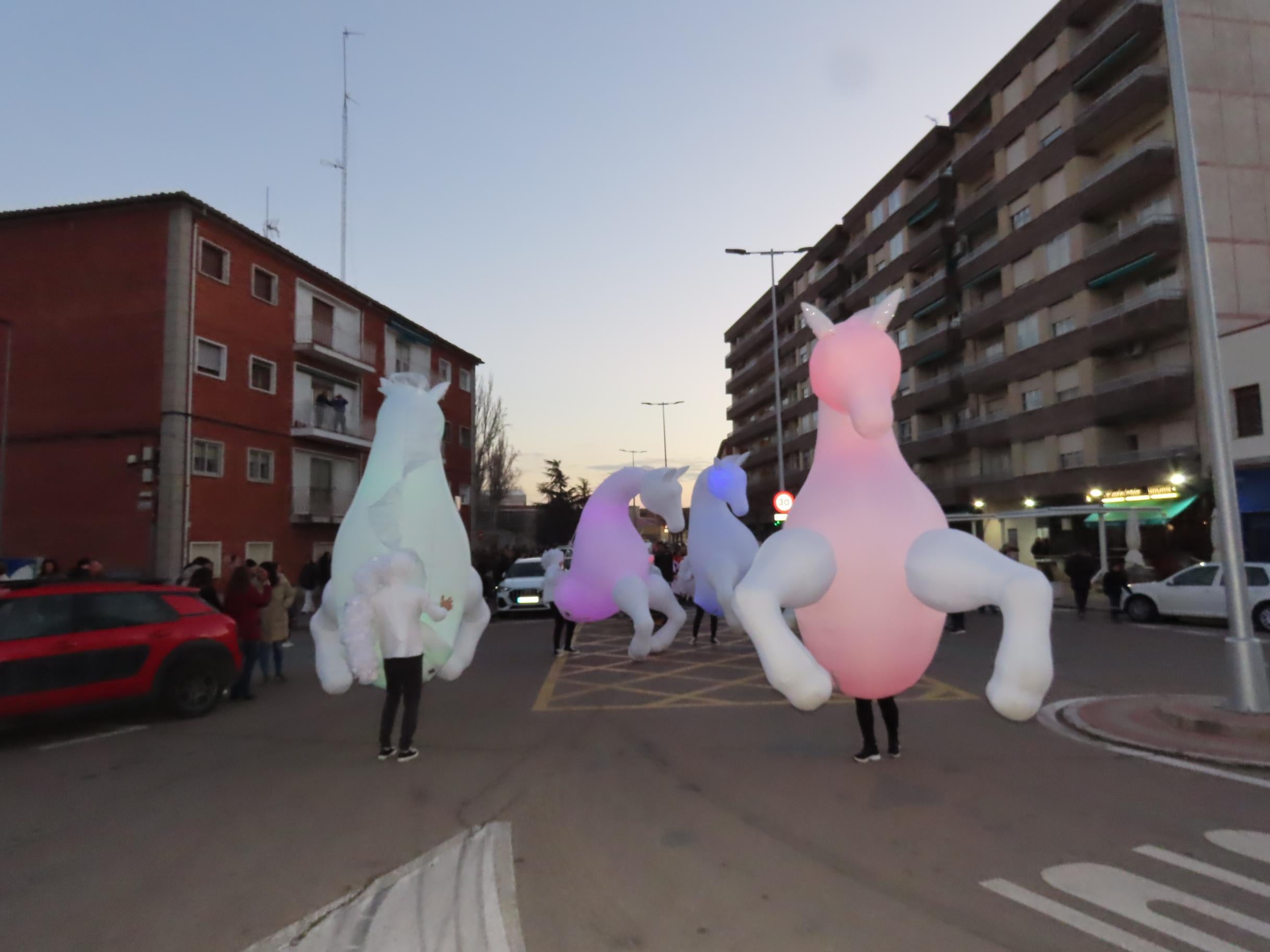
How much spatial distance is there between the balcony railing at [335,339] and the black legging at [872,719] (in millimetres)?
23029

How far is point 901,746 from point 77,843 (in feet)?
19.0

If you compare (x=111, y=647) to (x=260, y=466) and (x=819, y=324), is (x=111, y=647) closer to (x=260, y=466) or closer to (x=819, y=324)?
(x=819, y=324)

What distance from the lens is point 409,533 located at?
21.0 feet

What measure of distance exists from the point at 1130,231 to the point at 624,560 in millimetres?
24598

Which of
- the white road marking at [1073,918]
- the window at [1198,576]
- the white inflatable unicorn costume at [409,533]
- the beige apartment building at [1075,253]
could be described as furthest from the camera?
the beige apartment building at [1075,253]

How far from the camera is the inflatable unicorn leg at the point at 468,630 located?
696 centimetres

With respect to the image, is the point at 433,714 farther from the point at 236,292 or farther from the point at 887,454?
the point at 236,292

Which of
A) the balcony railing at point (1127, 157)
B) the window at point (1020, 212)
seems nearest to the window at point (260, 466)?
the balcony railing at point (1127, 157)

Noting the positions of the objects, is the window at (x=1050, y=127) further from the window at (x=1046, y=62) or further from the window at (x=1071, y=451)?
the window at (x=1071, y=451)

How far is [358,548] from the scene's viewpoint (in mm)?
6281

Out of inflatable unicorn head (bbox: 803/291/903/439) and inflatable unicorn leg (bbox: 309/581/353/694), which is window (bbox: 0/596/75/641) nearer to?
inflatable unicorn leg (bbox: 309/581/353/694)

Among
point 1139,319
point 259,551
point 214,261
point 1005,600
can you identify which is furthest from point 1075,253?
point 1005,600

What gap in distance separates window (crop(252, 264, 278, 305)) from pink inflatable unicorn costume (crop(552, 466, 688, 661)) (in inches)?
690

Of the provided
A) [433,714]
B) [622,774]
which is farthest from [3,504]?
[622,774]
